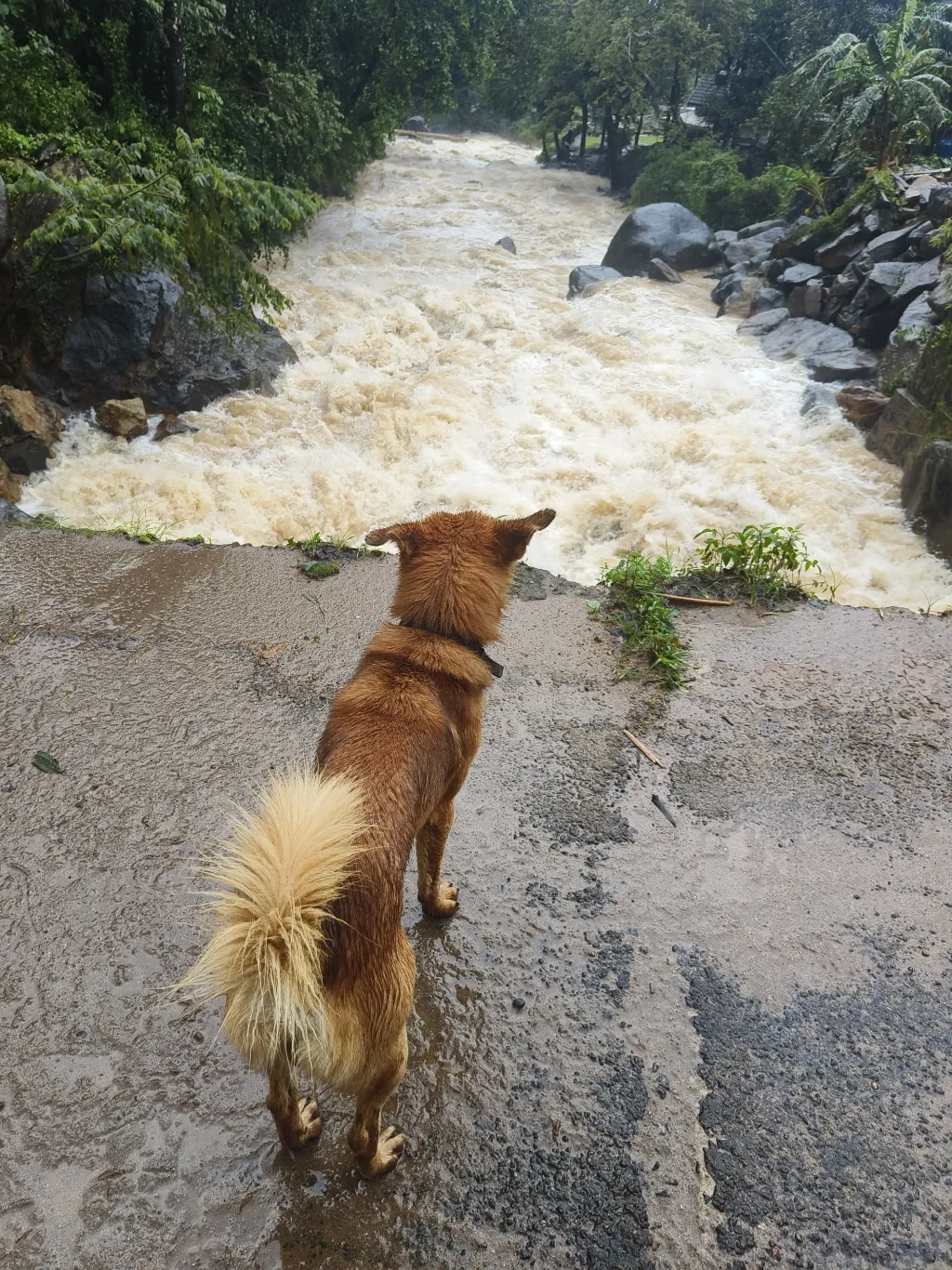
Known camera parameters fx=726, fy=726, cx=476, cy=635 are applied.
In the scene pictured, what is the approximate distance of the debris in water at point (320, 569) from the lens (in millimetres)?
5148

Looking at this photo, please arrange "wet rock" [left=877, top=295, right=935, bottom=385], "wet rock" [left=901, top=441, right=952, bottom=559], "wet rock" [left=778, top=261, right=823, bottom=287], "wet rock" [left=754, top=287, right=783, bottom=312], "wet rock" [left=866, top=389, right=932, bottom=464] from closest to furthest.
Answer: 1. "wet rock" [left=901, top=441, right=952, bottom=559]
2. "wet rock" [left=866, top=389, right=932, bottom=464]
3. "wet rock" [left=877, top=295, right=935, bottom=385]
4. "wet rock" [left=778, top=261, right=823, bottom=287]
5. "wet rock" [left=754, top=287, right=783, bottom=312]

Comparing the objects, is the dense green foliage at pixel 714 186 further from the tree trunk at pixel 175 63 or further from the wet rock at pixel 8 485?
the wet rock at pixel 8 485

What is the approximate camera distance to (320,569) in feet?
17.0

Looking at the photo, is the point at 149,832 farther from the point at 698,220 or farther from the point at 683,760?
the point at 698,220

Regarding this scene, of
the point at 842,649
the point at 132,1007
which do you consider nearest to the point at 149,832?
the point at 132,1007

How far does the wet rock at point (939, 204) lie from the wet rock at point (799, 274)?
1.72m

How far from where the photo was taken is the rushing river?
22.1 feet

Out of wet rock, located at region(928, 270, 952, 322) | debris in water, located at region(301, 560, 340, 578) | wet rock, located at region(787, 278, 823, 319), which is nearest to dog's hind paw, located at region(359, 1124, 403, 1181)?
debris in water, located at region(301, 560, 340, 578)

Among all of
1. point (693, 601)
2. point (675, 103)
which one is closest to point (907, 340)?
point (693, 601)

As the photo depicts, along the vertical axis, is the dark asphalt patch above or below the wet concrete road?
above

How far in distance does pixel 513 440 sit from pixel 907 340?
5.24 metres

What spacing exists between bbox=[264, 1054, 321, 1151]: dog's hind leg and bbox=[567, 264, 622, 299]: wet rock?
43.8ft

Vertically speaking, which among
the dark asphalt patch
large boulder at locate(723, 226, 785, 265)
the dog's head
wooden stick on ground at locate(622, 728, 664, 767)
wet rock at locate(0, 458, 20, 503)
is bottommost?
wet rock at locate(0, 458, 20, 503)

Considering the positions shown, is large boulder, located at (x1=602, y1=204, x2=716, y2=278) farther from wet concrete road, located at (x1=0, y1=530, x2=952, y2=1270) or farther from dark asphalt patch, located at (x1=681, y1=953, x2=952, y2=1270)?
dark asphalt patch, located at (x1=681, y1=953, x2=952, y2=1270)
